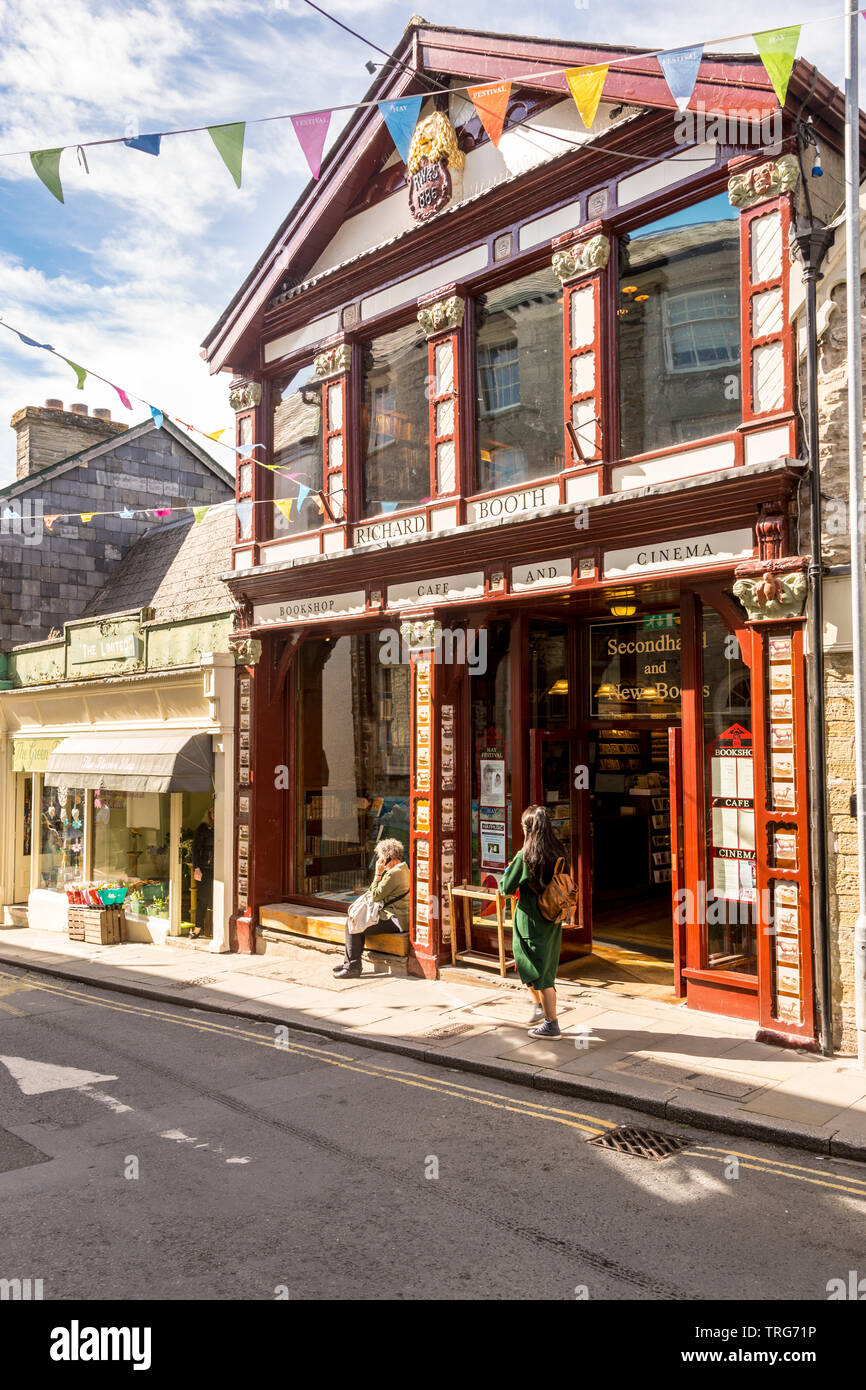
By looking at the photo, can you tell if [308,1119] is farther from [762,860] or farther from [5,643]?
[5,643]

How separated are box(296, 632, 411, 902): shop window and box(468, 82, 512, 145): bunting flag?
234 inches

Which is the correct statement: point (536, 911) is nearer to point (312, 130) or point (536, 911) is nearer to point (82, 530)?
point (312, 130)

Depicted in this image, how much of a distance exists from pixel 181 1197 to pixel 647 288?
870 cm

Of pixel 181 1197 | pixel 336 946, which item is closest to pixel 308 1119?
pixel 181 1197

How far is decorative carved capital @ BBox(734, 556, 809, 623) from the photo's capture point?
26.5 ft

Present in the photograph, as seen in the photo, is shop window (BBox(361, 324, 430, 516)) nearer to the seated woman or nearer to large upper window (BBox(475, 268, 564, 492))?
large upper window (BBox(475, 268, 564, 492))

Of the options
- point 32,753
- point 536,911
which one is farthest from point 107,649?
point 536,911

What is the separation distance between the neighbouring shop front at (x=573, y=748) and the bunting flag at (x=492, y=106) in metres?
4.02

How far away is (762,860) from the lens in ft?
27.2

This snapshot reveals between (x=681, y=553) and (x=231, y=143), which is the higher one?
(x=231, y=143)

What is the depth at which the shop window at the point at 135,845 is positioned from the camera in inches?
626

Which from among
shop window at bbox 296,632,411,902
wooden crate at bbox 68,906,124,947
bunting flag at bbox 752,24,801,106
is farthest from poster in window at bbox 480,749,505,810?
wooden crate at bbox 68,906,124,947

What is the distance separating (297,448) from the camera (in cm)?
1389

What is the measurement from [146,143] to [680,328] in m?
4.95
